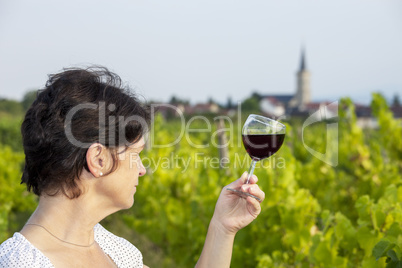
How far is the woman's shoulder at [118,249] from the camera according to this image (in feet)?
5.00

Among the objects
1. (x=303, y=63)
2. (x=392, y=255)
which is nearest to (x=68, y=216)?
(x=392, y=255)

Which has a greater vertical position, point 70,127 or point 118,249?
point 70,127

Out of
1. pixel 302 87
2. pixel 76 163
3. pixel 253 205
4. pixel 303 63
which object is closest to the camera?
pixel 76 163

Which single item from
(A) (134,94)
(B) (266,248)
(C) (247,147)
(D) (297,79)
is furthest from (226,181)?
(D) (297,79)

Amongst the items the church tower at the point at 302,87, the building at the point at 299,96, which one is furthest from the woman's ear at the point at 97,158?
the church tower at the point at 302,87

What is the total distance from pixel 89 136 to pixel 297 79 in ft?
347

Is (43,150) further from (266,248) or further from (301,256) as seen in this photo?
(266,248)

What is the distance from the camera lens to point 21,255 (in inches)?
46.0

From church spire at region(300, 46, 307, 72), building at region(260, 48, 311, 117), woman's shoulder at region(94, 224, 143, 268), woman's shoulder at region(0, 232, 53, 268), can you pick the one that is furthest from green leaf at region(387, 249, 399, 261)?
church spire at region(300, 46, 307, 72)

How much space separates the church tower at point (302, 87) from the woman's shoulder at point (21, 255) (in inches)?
3945

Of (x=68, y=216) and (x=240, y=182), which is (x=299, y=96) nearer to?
(x=240, y=182)

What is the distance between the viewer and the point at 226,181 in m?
3.39

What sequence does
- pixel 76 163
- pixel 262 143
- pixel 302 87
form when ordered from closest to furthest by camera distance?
pixel 76 163, pixel 262 143, pixel 302 87

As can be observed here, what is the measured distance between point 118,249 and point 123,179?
332 mm
